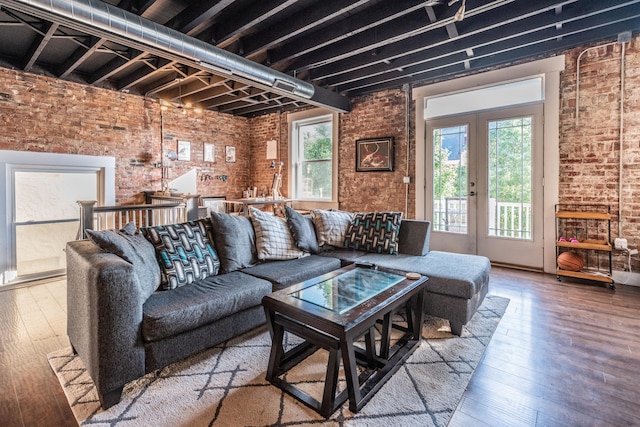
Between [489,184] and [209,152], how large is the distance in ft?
17.0

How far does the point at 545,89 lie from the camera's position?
4.11 m

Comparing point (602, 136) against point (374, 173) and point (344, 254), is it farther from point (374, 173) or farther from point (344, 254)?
point (344, 254)

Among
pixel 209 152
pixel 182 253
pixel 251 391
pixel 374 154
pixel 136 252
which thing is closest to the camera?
pixel 251 391

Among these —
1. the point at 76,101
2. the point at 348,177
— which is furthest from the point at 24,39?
Result: the point at 348,177

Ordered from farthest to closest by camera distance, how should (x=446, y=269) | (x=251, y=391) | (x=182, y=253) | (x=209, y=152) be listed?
(x=209, y=152), (x=446, y=269), (x=182, y=253), (x=251, y=391)

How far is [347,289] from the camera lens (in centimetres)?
203

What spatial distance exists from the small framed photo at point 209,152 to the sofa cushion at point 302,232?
386cm

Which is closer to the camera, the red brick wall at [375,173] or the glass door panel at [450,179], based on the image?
the glass door panel at [450,179]

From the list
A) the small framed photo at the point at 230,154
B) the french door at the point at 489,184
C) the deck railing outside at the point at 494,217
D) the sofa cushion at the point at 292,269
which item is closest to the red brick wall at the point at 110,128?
the small framed photo at the point at 230,154

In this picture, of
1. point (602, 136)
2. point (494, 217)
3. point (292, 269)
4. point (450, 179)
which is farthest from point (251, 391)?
point (602, 136)

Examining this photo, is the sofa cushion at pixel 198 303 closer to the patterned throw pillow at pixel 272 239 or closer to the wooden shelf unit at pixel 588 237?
the patterned throw pillow at pixel 272 239

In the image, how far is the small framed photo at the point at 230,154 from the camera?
22.8 ft

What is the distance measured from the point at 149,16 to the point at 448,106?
4.10 metres

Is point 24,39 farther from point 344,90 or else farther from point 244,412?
point 244,412
